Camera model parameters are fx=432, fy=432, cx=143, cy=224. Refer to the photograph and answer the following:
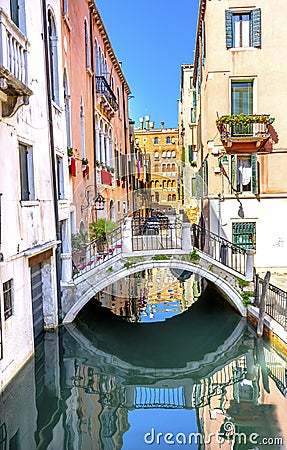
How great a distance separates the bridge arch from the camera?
11.2m

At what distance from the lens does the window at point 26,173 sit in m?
8.90

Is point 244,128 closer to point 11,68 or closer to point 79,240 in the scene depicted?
point 79,240

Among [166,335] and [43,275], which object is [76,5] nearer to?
[43,275]

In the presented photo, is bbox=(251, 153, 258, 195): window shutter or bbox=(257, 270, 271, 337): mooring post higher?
bbox=(251, 153, 258, 195): window shutter

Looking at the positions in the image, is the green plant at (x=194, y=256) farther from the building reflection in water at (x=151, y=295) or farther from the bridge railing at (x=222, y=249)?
the building reflection in water at (x=151, y=295)

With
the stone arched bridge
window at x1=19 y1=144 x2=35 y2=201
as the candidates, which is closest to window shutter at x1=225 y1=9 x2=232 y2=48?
the stone arched bridge

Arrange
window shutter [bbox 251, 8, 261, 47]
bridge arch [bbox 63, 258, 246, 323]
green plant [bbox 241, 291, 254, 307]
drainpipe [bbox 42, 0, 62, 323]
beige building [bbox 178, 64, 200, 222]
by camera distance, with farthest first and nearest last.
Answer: beige building [bbox 178, 64, 200, 222] → window shutter [bbox 251, 8, 261, 47] → green plant [bbox 241, 291, 254, 307] → bridge arch [bbox 63, 258, 246, 323] → drainpipe [bbox 42, 0, 62, 323]

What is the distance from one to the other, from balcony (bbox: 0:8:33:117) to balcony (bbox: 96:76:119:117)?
29.8ft

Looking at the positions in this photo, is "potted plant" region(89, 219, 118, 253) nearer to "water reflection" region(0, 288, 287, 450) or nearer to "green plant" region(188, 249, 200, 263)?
"water reflection" region(0, 288, 287, 450)

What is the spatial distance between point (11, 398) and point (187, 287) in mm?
11720

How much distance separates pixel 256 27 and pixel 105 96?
20.9 feet

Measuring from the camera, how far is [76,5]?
45.8ft

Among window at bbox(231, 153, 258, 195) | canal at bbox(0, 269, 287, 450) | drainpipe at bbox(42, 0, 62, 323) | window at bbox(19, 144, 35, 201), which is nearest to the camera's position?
canal at bbox(0, 269, 287, 450)

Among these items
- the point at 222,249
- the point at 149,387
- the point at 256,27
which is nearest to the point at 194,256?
the point at 222,249
